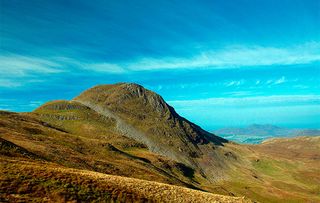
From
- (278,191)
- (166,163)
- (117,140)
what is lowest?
(278,191)

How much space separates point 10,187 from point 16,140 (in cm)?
5368

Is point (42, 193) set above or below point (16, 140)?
below

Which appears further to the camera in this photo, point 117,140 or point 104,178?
point 117,140

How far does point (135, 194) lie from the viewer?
44719mm

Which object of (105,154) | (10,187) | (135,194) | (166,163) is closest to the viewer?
(10,187)

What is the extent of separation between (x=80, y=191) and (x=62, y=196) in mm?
3196

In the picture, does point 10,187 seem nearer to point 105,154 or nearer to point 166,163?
point 105,154

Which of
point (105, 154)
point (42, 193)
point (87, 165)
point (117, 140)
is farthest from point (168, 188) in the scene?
point (117, 140)

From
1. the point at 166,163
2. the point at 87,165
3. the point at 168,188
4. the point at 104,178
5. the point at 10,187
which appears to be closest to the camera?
the point at 10,187

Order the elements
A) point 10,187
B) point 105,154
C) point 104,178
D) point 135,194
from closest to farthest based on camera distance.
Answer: point 10,187 < point 135,194 < point 104,178 < point 105,154

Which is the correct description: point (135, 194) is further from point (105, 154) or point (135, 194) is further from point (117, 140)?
point (117, 140)

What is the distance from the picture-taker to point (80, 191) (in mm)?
39875

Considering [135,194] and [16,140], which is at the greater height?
[16,140]

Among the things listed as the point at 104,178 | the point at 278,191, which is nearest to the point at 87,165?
the point at 104,178
